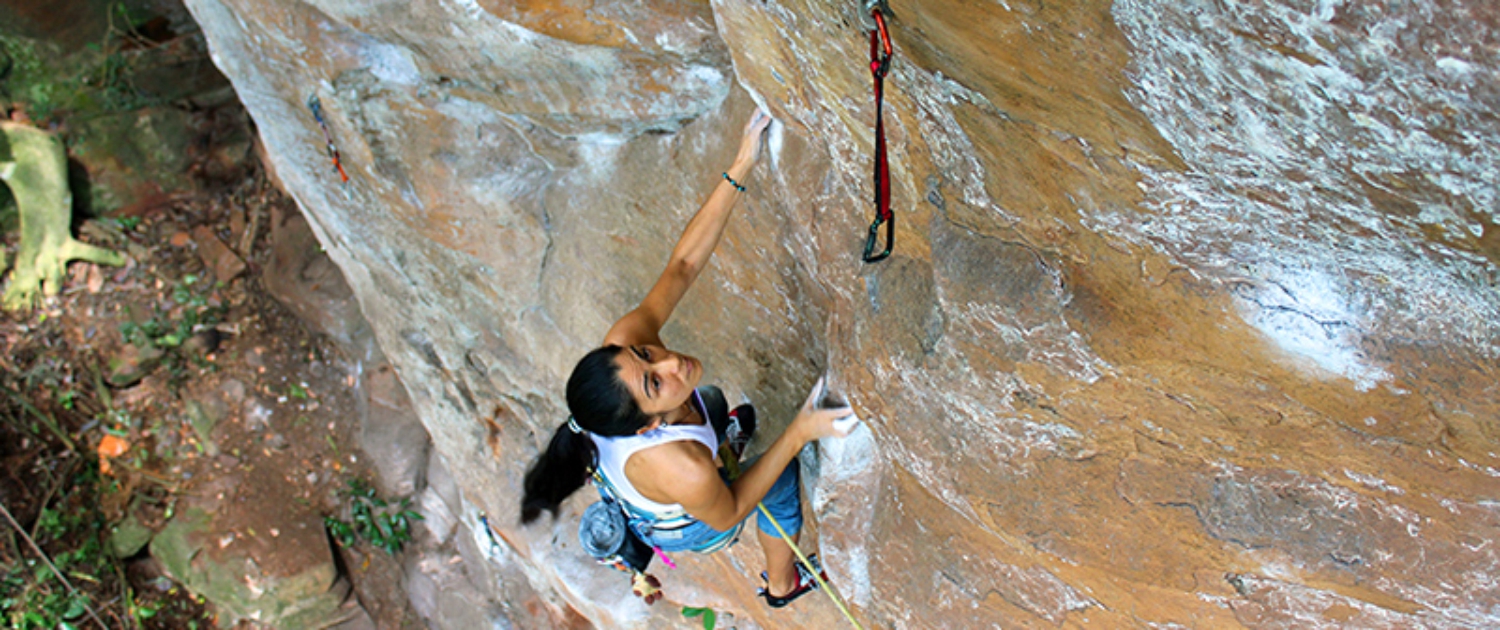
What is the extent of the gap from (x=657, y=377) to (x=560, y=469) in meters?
0.68

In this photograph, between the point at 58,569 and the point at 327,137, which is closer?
the point at 327,137

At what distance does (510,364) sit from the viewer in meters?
4.74

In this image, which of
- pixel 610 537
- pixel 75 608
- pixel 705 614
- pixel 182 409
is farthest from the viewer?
pixel 182 409

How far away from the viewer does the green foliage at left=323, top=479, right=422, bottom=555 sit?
23.4 ft

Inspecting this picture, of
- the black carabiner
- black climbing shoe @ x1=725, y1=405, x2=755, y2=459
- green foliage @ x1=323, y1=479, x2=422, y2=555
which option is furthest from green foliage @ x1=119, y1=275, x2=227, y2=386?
the black carabiner

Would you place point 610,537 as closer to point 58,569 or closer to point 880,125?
point 880,125

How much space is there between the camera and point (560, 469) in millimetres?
2898

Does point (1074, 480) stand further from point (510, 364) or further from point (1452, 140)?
point (510, 364)

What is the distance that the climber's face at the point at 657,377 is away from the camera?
7.82ft

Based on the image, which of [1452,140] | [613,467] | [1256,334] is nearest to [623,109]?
[613,467]

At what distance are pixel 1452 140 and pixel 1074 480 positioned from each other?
128 centimetres

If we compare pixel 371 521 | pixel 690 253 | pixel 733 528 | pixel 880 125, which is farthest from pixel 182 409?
pixel 880 125

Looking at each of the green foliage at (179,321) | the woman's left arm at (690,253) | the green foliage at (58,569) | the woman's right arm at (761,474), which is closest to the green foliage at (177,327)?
the green foliage at (179,321)

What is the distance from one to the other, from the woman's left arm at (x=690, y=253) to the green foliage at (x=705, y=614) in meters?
2.08
